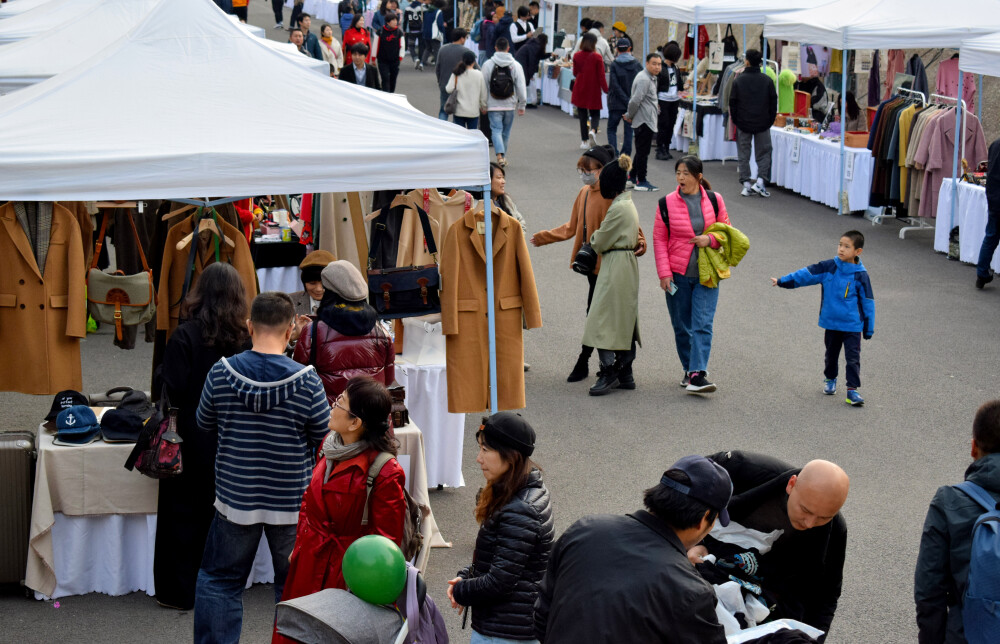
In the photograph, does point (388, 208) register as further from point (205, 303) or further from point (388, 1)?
point (388, 1)

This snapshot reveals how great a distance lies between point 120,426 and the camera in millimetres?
5754

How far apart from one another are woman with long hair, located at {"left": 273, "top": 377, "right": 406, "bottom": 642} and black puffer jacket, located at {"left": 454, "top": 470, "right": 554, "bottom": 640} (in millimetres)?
463

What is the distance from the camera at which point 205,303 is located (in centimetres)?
526

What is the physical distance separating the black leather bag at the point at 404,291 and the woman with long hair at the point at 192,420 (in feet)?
4.36

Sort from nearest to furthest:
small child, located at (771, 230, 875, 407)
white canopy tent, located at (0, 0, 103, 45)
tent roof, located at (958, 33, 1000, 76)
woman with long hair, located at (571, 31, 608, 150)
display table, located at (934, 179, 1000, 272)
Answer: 1. small child, located at (771, 230, 875, 407)
2. tent roof, located at (958, 33, 1000, 76)
3. display table, located at (934, 179, 1000, 272)
4. white canopy tent, located at (0, 0, 103, 45)
5. woman with long hair, located at (571, 31, 608, 150)

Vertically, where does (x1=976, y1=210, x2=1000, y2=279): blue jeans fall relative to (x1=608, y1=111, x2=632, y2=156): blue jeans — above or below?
below

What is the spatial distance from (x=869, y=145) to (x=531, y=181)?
5099 millimetres

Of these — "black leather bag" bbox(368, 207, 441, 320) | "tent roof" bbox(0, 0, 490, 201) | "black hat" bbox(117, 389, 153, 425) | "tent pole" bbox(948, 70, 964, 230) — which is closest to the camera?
"tent roof" bbox(0, 0, 490, 201)

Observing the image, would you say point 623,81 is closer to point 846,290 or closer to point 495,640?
point 846,290

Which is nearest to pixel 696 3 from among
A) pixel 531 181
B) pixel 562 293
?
pixel 531 181

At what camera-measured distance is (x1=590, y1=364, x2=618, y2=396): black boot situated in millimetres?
8922

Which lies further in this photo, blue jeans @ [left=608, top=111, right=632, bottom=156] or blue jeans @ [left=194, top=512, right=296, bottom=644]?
blue jeans @ [left=608, top=111, right=632, bottom=156]

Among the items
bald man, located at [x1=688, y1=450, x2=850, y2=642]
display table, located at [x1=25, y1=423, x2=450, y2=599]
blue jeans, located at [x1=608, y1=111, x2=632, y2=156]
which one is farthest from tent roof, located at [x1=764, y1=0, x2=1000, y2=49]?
bald man, located at [x1=688, y1=450, x2=850, y2=642]

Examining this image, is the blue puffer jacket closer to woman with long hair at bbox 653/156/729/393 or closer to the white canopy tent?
woman with long hair at bbox 653/156/729/393
